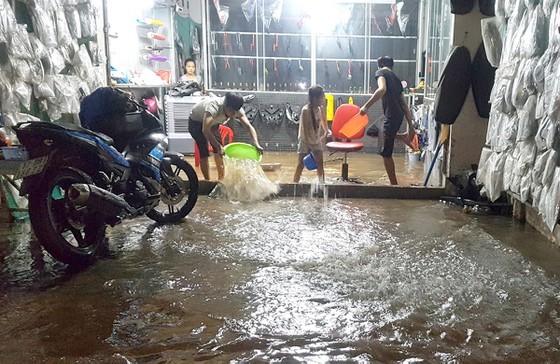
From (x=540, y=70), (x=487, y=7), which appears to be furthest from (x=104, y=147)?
(x=487, y=7)

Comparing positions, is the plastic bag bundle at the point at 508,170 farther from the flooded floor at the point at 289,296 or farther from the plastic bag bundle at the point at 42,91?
the plastic bag bundle at the point at 42,91

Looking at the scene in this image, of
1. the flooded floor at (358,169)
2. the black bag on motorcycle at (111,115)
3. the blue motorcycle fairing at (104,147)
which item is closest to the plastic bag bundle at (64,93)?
the black bag on motorcycle at (111,115)

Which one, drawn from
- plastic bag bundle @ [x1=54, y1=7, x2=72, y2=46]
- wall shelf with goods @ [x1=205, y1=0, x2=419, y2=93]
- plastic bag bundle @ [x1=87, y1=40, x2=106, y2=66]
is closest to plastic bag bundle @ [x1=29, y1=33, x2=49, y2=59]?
plastic bag bundle @ [x1=54, y1=7, x2=72, y2=46]

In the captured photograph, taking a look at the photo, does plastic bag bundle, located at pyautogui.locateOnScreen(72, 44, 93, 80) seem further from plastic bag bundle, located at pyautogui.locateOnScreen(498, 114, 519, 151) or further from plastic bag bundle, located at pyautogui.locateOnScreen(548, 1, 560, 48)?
plastic bag bundle, located at pyautogui.locateOnScreen(548, 1, 560, 48)

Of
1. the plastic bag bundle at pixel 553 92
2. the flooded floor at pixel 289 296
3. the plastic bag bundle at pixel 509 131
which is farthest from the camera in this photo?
the plastic bag bundle at pixel 509 131

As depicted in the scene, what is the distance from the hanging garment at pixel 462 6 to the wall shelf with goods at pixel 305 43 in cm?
538

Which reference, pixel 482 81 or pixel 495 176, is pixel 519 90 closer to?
pixel 495 176

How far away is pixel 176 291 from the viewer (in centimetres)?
301

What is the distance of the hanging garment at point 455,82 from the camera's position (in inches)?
213

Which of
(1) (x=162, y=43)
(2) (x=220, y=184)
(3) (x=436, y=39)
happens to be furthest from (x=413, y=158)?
(1) (x=162, y=43)

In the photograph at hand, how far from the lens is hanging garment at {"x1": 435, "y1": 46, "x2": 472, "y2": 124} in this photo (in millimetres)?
5398

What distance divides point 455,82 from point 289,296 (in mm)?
3652

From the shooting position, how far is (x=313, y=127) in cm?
626

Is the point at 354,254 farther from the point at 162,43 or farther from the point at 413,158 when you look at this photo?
the point at 162,43
